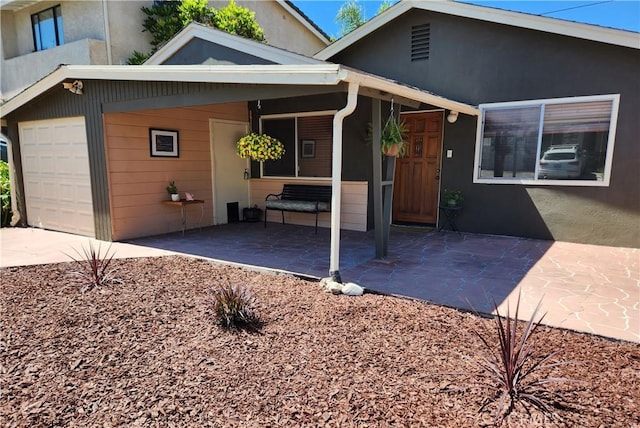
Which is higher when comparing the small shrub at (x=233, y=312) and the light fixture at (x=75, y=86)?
the light fixture at (x=75, y=86)

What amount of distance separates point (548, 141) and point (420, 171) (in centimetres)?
210

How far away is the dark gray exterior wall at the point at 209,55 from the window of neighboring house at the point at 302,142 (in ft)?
4.46

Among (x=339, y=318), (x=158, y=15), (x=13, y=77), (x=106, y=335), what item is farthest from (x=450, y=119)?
(x=13, y=77)

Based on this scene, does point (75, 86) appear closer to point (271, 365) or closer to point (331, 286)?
point (331, 286)

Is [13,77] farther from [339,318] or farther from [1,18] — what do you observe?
[339,318]

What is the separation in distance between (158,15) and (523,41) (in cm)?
860

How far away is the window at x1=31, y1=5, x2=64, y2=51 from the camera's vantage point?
10.1m

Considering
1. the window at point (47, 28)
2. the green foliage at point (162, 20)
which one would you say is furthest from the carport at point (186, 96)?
the window at point (47, 28)

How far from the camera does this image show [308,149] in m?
7.45

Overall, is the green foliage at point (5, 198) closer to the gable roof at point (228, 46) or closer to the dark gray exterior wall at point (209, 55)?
the gable roof at point (228, 46)

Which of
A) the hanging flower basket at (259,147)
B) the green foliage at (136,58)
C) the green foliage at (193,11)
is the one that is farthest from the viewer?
the green foliage at (193,11)

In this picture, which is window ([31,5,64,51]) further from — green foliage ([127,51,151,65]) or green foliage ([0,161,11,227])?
green foliage ([0,161,11,227])

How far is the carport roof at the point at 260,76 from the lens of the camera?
138 inches

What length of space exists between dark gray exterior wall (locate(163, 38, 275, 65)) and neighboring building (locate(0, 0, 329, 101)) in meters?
2.58
